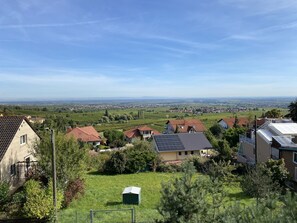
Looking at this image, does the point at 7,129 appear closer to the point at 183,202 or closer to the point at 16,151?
the point at 16,151

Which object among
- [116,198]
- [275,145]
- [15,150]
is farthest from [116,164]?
[275,145]

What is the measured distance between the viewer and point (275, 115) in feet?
181

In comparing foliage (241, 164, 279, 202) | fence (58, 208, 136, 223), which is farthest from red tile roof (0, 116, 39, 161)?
foliage (241, 164, 279, 202)

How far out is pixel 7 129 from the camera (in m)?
20.6

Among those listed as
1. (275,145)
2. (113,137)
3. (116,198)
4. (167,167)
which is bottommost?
(113,137)

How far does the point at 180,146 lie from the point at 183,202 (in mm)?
30222

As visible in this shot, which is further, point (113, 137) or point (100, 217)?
point (113, 137)

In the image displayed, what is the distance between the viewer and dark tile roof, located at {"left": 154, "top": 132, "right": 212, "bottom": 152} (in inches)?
1518

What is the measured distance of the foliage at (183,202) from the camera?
888cm

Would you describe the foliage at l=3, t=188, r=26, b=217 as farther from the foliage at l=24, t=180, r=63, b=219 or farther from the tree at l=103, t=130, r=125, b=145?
the tree at l=103, t=130, r=125, b=145

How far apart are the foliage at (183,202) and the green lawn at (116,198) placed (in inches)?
102

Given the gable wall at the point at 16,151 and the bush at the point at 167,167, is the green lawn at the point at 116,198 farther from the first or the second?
the gable wall at the point at 16,151

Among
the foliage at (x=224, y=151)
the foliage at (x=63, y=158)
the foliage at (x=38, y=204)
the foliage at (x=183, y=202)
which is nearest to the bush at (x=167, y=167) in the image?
the foliage at (x=224, y=151)

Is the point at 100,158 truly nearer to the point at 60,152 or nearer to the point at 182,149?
the point at 182,149
